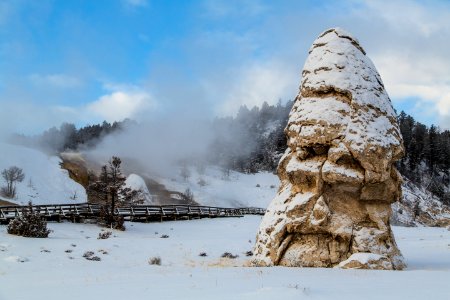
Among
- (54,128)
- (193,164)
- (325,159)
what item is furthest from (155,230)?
(54,128)

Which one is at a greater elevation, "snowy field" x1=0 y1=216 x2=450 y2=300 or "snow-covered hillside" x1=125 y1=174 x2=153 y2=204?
"snow-covered hillside" x1=125 y1=174 x2=153 y2=204

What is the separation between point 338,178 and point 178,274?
5947 millimetres

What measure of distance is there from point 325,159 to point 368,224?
2.52 metres

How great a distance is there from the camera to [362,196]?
15.0 m

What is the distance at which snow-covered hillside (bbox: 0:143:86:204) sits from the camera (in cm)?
4853

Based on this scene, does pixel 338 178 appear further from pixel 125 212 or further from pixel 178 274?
pixel 125 212

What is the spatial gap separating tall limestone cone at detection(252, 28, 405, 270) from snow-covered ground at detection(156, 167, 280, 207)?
1967 inches

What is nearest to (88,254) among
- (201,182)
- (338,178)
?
(338,178)

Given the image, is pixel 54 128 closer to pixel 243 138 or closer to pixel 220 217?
pixel 243 138

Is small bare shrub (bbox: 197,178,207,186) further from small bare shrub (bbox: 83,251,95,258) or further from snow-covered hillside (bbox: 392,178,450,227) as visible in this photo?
small bare shrub (bbox: 83,251,95,258)

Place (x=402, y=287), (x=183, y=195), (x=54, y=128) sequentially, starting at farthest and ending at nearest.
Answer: (x=54, y=128)
(x=183, y=195)
(x=402, y=287)

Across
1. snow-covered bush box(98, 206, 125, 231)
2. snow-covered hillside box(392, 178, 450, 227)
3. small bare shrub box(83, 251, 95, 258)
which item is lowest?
snow-covered hillside box(392, 178, 450, 227)

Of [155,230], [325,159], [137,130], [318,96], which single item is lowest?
[155,230]

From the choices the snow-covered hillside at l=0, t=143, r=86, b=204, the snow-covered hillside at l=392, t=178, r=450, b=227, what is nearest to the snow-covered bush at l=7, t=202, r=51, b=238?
the snow-covered hillside at l=0, t=143, r=86, b=204
